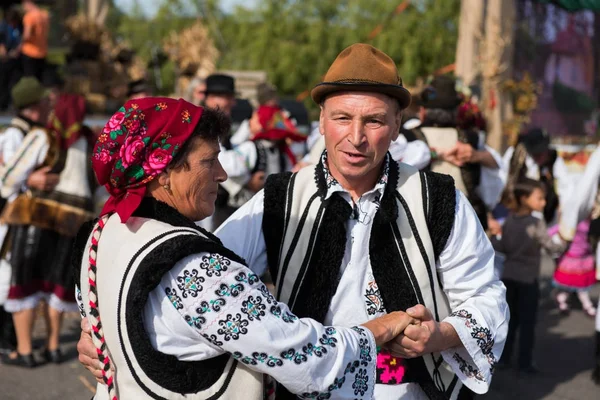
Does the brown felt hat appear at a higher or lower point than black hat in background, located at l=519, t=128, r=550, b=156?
higher

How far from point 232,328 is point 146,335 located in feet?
0.70

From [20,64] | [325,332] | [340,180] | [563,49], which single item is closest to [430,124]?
[340,180]

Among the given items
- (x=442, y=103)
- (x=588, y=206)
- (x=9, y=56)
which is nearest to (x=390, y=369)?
(x=442, y=103)

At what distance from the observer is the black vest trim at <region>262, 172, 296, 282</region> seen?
8.54 feet

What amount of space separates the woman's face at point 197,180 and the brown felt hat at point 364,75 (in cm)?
49

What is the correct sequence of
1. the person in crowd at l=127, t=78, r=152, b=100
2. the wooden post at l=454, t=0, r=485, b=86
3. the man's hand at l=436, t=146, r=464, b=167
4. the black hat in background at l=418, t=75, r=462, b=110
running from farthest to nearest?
the wooden post at l=454, t=0, r=485, b=86 → the person in crowd at l=127, t=78, r=152, b=100 → the black hat in background at l=418, t=75, r=462, b=110 → the man's hand at l=436, t=146, r=464, b=167

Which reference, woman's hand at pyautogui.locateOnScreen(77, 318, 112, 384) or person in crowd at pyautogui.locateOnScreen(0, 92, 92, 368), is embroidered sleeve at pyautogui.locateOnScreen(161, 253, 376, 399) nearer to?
woman's hand at pyautogui.locateOnScreen(77, 318, 112, 384)

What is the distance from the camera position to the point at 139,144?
207 cm

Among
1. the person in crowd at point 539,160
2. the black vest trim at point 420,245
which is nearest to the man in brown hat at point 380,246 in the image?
the black vest trim at point 420,245

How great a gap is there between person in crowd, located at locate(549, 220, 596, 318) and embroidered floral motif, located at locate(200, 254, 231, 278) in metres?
6.44

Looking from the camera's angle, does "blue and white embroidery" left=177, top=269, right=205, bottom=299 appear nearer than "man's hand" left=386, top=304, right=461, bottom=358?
Yes

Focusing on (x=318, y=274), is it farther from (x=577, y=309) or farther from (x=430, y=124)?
(x=577, y=309)

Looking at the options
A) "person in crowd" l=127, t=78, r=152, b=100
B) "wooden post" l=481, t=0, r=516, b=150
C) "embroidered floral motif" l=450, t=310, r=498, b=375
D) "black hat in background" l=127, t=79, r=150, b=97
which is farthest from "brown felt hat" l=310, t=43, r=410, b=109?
"wooden post" l=481, t=0, r=516, b=150

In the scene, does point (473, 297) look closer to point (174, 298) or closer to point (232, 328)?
point (232, 328)
